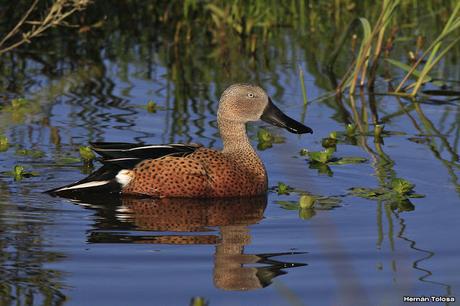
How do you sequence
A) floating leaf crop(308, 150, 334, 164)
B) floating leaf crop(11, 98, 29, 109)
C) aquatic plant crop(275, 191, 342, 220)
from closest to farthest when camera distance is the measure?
aquatic plant crop(275, 191, 342, 220)
floating leaf crop(308, 150, 334, 164)
floating leaf crop(11, 98, 29, 109)

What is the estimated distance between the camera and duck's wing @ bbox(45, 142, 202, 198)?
7.72 metres

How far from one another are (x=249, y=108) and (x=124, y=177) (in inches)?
42.0

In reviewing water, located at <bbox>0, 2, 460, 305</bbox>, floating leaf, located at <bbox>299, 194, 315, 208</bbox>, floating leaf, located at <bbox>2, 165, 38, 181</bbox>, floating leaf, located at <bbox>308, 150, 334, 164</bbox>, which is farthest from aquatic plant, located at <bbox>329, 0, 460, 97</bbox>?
floating leaf, located at <bbox>2, 165, 38, 181</bbox>

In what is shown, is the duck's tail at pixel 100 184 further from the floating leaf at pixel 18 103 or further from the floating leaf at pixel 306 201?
the floating leaf at pixel 18 103

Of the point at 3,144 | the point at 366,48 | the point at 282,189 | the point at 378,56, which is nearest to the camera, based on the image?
the point at 282,189

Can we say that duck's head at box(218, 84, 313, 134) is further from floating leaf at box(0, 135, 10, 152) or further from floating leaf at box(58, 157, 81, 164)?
floating leaf at box(0, 135, 10, 152)

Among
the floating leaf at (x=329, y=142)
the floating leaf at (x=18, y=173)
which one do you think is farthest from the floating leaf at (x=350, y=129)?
the floating leaf at (x=18, y=173)

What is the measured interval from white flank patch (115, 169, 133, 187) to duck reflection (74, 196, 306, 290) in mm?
116

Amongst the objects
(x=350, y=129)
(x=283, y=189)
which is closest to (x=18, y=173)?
(x=283, y=189)

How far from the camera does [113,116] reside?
1001 centimetres

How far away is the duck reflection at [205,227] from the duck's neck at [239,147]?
0.86ft

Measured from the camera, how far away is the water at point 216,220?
562 centimetres

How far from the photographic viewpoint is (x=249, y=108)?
8438mm

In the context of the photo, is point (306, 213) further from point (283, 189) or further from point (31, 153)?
point (31, 153)
